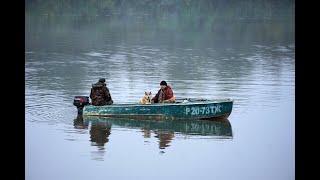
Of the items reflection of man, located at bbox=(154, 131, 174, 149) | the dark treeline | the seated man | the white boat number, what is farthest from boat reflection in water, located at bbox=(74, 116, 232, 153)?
the dark treeline

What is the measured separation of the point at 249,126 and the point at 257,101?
2.27m

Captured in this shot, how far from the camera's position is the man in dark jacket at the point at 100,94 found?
1255 cm

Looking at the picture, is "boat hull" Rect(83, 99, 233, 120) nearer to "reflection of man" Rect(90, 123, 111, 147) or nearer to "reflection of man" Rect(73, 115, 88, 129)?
"reflection of man" Rect(73, 115, 88, 129)

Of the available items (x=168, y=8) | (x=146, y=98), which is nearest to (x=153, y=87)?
(x=146, y=98)

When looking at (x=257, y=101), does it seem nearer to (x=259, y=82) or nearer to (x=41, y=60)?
(x=259, y=82)

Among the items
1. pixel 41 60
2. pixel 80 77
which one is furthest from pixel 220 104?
pixel 41 60

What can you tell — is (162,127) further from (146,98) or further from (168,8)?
(168,8)

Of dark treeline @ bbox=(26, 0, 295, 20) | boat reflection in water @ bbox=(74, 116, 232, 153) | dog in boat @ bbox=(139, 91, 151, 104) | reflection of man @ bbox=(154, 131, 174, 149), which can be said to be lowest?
reflection of man @ bbox=(154, 131, 174, 149)

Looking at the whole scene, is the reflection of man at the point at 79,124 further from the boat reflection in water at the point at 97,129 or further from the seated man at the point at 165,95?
the seated man at the point at 165,95

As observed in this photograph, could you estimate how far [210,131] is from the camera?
11938 millimetres

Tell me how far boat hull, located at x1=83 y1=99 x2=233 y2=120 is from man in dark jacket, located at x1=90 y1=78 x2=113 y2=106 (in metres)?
0.10

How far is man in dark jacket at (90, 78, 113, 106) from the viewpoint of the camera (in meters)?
12.5

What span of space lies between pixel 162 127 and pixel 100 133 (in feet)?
3.50

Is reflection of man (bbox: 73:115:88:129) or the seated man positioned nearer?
reflection of man (bbox: 73:115:88:129)
